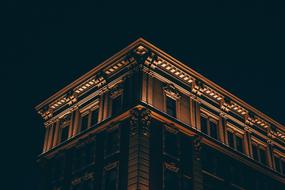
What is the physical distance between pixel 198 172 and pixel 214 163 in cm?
324

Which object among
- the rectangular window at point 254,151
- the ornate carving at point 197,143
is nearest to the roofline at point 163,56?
the rectangular window at point 254,151

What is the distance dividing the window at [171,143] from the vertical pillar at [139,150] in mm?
2278

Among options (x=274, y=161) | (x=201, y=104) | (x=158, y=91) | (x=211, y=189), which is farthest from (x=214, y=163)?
(x=274, y=161)

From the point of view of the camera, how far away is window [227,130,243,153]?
41812mm

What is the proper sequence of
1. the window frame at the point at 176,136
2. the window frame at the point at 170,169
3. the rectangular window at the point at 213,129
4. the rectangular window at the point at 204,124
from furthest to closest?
the rectangular window at the point at 213,129 → the rectangular window at the point at 204,124 → the window frame at the point at 176,136 → the window frame at the point at 170,169

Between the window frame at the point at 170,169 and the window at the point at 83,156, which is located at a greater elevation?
the window at the point at 83,156

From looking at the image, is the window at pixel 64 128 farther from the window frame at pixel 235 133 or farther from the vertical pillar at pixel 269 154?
the vertical pillar at pixel 269 154

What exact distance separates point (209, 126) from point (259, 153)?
8.61 meters

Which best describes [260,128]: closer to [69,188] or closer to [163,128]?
[163,128]

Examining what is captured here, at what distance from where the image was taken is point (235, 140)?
138 feet

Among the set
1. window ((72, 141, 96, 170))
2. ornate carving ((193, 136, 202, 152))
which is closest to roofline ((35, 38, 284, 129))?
ornate carving ((193, 136, 202, 152))

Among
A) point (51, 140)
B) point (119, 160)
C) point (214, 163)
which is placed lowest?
point (119, 160)

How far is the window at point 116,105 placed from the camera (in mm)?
35503

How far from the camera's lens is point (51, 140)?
41.6 m
